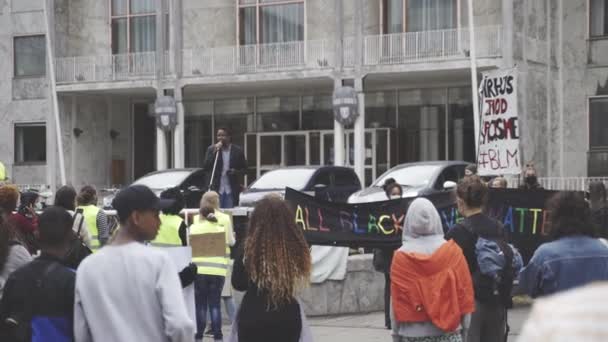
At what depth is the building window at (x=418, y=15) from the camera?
1288 inches

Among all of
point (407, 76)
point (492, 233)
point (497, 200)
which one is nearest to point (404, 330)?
point (492, 233)

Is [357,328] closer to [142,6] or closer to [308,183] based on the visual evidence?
[308,183]

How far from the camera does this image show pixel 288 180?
77.0 ft

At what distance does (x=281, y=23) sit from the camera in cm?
3578

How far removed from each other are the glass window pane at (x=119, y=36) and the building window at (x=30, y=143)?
12.7 feet

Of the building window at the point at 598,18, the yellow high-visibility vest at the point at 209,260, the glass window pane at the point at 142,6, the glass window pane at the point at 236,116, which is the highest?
the glass window pane at the point at 142,6

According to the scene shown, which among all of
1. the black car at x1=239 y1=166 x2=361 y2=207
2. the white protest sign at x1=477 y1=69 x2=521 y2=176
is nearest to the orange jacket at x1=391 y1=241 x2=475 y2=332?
the white protest sign at x1=477 y1=69 x2=521 y2=176

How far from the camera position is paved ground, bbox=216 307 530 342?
12.9 meters

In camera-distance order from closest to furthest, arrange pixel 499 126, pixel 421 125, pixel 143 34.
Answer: pixel 499 126 → pixel 421 125 → pixel 143 34

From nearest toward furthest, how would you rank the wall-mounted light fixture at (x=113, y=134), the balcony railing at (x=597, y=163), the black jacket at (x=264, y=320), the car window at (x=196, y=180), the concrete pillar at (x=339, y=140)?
the black jacket at (x=264, y=320) < the car window at (x=196, y=180) < the balcony railing at (x=597, y=163) < the concrete pillar at (x=339, y=140) < the wall-mounted light fixture at (x=113, y=134)

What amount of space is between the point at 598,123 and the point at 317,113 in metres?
9.35

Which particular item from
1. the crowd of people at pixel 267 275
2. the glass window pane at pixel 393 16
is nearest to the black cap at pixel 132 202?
the crowd of people at pixel 267 275

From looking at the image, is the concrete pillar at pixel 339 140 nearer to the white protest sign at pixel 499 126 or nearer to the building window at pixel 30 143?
the building window at pixel 30 143

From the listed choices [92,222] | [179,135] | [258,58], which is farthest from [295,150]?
[92,222]
